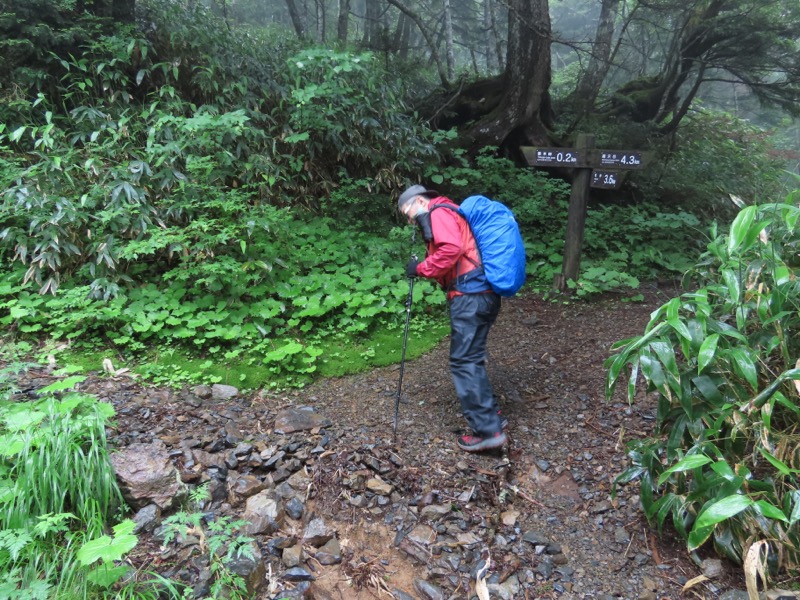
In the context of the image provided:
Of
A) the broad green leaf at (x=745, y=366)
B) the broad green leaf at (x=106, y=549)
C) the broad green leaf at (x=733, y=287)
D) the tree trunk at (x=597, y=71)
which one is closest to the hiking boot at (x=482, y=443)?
the broad green leaf at (x=745, y=366)

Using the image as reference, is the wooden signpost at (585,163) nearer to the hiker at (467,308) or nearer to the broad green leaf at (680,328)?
the hiker at (467,308)

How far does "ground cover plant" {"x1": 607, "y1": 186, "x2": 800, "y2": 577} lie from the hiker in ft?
3.47

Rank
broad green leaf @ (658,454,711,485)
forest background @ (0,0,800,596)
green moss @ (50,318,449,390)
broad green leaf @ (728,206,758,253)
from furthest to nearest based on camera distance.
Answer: green moss @ (50,318,449,390) → forest background @ (0,0,800,596) → broad green leaf @ (728,206,758,253) → broad green leaf @ (658,454,711,485)

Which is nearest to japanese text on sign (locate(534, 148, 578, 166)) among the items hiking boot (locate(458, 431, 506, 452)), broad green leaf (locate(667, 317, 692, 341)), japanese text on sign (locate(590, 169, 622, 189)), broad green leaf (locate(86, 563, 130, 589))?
japanese text on sign (locate(590, 169, 622, 189))

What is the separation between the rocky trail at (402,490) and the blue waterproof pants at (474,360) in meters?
0.32

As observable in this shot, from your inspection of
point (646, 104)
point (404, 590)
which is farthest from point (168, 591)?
point (646, 104)

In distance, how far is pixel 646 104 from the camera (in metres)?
11.5

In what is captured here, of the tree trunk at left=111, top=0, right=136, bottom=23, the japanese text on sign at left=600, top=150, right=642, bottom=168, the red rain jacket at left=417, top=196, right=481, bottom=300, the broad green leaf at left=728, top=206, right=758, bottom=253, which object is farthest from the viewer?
the tree trunk at left=111, top=0, right=136, bottom=23

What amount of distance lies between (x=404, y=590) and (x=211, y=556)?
1.08m

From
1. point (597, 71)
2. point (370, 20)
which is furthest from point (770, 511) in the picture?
point (370, 20)

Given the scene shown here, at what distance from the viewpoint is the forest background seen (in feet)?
10.1

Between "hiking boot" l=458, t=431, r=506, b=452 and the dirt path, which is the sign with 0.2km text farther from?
"hiking boot" l=458, t=431, r=506, b=452

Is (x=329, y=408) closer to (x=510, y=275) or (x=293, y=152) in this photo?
(x=510, y=275)

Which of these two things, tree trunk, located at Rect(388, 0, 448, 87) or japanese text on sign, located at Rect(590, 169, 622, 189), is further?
tree trunk, located at Rect(388, 0, 448, 87)
